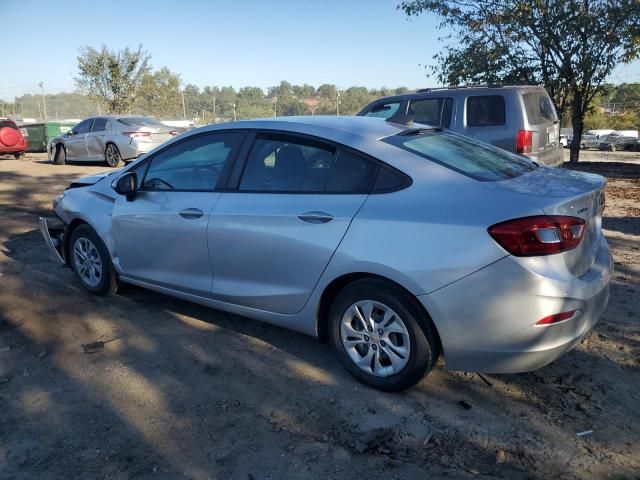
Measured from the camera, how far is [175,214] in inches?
155

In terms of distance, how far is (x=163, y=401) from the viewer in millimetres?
3115

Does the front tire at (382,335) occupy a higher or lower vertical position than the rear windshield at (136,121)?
lower

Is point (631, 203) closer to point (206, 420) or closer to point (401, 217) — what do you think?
point (401, 217)

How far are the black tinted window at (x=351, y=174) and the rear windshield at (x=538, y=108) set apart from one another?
5.33 meters

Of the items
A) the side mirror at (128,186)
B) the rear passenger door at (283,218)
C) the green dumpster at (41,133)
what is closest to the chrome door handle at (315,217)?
the rear passenger door at (283,218)

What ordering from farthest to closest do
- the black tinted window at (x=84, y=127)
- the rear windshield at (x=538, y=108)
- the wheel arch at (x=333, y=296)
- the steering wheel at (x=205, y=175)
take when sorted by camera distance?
1. the black tinted window at (x=84, y=127)
2. the rear windshield at (x=538, y=108)
3. the steering wheel at (x=205, y=175)
4. the wheel arch at (x=333, y=296)

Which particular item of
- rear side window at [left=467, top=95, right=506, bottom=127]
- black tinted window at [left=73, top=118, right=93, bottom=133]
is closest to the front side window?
rear side window at [left=467, top=95, right=506, bottom=127]

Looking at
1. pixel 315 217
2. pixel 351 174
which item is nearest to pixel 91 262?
pixel 315 217

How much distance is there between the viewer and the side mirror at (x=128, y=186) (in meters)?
4.26

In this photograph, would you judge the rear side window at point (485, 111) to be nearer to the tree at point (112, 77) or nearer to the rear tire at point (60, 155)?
the rear tire at point (60, 155)

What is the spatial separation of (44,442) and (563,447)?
8.60 ft

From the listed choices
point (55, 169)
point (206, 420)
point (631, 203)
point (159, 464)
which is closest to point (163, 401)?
point (206, 420)

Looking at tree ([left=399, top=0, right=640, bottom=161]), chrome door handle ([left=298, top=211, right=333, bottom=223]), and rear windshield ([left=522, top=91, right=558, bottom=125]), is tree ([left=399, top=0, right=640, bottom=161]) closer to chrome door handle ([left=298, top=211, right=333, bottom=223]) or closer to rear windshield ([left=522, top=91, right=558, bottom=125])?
rear windshield ([left=522, top=91, right=558, bottom=125])

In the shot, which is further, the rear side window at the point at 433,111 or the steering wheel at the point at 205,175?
the rear side window at the point at 433,111
